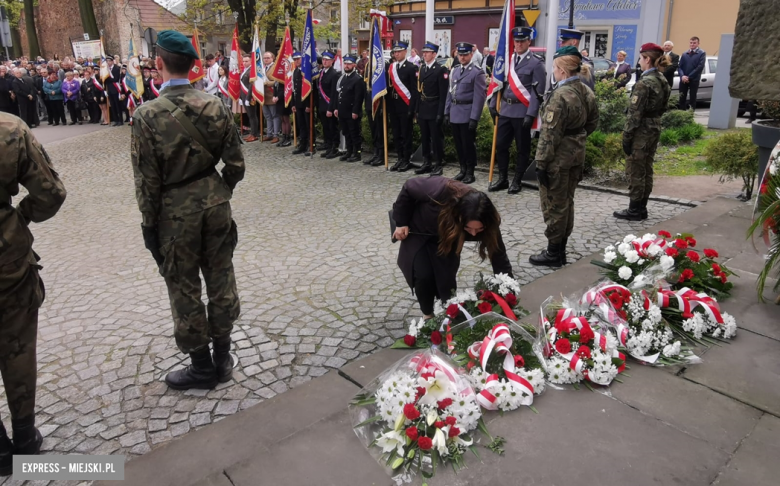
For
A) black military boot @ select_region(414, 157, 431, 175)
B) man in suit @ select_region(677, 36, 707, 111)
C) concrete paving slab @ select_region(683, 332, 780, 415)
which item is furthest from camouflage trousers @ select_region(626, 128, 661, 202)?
man in suit @ select_region(677, 36, 707, 111)

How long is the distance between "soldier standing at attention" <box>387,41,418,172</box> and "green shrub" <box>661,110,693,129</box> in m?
5.22

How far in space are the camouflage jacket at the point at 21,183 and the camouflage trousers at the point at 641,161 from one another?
5.82 meters

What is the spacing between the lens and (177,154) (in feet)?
10.5

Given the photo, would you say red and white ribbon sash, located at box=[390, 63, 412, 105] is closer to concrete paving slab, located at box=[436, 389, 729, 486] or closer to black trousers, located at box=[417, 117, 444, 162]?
black trousers, located at box=[417, 117, 444, 162]

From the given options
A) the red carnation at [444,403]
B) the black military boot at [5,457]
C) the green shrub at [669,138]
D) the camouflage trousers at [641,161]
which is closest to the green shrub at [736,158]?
the camouflage trousers at [641,161]

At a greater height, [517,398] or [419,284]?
[419,284]

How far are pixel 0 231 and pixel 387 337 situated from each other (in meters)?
2.44

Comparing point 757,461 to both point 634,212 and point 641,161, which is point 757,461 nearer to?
point 634,212

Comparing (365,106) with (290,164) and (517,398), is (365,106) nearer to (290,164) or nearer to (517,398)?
(290,164)

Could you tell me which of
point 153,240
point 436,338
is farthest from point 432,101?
point 153,240

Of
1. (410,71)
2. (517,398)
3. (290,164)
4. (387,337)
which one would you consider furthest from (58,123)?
(517,398)

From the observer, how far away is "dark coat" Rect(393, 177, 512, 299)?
12.1ft

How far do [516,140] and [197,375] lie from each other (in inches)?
236

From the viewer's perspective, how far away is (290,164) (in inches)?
432
